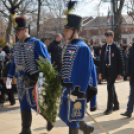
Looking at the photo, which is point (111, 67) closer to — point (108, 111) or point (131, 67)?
point (131, 67)

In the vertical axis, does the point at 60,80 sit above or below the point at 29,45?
below

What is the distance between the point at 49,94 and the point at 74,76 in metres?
0.56

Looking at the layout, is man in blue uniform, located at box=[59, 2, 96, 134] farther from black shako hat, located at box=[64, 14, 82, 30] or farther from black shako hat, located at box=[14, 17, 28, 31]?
black shako hat, located at box=[14, 17, 28, 31]

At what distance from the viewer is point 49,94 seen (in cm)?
402

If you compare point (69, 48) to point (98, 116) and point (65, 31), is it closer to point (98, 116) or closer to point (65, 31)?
point (65, 31)

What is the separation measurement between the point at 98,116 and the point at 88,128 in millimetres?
2055

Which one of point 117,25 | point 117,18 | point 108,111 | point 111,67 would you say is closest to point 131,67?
point 111,67

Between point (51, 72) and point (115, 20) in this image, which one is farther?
point (115, 20)

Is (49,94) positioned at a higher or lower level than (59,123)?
higher

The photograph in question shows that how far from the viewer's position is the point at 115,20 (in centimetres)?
1939

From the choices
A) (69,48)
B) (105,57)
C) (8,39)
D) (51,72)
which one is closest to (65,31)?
(69,48)

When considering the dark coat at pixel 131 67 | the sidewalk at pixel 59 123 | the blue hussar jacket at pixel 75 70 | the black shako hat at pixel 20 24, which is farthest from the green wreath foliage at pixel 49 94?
the dark coat at pixel 131 67

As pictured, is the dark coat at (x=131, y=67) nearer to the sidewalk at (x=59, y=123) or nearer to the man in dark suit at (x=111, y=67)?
the man in dark suit at (x=111, y=67)

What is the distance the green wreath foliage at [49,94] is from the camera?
159 inches
